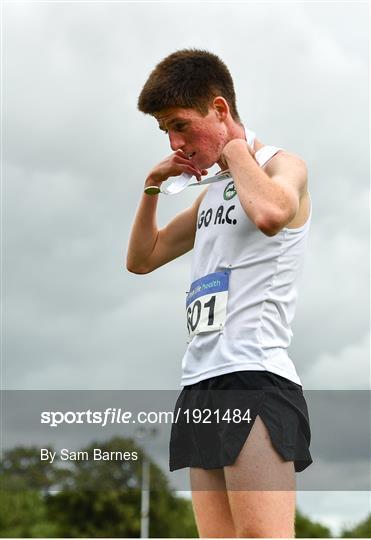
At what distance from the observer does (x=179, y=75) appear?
3773 millimetres

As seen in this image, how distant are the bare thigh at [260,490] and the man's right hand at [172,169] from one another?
120cm

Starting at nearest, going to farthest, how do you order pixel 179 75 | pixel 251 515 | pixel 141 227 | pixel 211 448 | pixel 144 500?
pixel 251 515 → pixel 211 448 → pixel 179 75 → pixel 141 227 → pixel 144 500

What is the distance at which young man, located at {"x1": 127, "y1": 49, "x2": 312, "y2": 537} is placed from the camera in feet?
10.9

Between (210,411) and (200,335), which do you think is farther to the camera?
(200,335)

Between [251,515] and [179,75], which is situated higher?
[179,75]

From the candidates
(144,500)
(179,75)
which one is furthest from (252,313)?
(144,500)

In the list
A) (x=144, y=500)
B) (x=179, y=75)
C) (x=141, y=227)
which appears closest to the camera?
(x=179, y=75)

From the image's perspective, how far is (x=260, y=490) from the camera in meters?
3.24

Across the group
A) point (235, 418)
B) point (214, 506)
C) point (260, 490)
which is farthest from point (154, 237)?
point (260, 490)

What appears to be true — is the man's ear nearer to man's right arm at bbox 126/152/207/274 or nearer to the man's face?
the man's face

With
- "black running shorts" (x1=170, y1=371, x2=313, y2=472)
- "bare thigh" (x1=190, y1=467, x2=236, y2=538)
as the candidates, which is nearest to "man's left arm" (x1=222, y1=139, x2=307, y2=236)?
"black running shorts" (x1=170, y1=371, x2=313, y2=472)

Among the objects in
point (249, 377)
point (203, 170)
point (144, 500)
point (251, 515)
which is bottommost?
point (251, 515)

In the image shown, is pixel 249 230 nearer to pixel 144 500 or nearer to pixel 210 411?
pixel 210 411

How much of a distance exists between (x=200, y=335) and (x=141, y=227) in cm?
88
